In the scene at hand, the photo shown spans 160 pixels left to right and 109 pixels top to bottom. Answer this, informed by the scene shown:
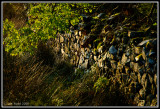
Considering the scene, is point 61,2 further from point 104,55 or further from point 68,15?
point 104,55

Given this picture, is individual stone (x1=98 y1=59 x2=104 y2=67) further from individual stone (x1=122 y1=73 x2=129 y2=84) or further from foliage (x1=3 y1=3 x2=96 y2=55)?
foliage (x1=3 y1=3 x2=96 y2=55)

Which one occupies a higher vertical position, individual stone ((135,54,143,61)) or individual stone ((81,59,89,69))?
individual stone ((135,54,143,61))

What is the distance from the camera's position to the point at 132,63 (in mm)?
2867

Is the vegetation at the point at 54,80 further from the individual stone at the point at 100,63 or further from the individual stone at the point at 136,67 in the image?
the individual stone at the point at 136,67

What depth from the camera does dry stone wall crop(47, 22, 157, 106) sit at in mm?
2547

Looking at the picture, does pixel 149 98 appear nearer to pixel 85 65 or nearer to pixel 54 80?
pixel 54 80

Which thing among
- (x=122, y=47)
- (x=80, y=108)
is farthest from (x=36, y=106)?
(x=122, y=47)

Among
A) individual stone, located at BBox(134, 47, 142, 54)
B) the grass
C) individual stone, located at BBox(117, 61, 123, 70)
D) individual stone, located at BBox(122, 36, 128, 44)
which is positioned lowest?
the grass

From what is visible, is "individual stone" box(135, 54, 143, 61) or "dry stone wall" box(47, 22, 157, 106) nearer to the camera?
"dry stone wall" box(47, 22, 157, 106)

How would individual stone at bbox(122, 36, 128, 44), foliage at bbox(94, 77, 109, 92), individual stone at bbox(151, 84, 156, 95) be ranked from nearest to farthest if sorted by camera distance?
1. individual stone at bbox(151, 84, 156, 95)
2. individual stone at bbox(122, 36, 128, 44)
3. foliage at bbox(94, 77, 109, 92)

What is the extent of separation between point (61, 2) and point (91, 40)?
1180 mm

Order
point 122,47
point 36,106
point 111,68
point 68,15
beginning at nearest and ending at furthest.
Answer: point 36,106
point 122,47
point 111,68
point 68,15

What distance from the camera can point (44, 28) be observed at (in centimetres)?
352

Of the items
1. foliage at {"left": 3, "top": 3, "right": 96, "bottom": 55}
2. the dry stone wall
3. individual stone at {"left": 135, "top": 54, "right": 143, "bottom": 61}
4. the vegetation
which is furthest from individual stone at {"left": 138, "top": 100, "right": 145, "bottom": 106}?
foliage at {"left": 3, "top": 3, "right": 96, "bottom": 55}
